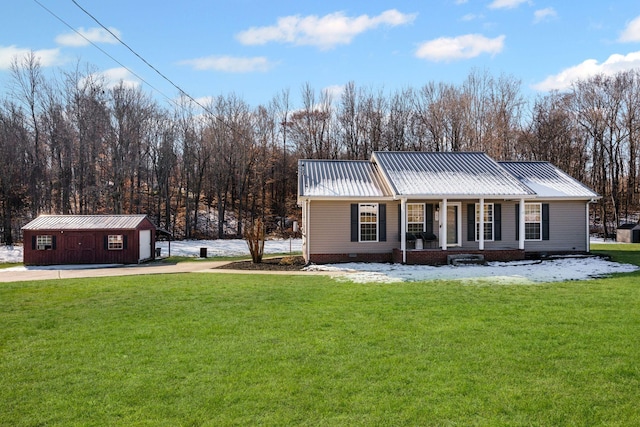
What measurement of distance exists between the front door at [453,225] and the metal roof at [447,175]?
960mm

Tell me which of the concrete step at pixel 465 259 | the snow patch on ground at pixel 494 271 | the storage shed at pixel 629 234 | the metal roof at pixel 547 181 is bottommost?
the snow patch on ground at pixel 494 271

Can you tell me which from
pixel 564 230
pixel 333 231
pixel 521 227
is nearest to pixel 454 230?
pixel 521 227

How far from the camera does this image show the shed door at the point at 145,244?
71.8 ft

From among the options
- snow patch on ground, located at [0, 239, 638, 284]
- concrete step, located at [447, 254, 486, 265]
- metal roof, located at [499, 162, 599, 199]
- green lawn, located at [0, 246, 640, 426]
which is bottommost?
green lawn, located at [0, 246, 640, 426]

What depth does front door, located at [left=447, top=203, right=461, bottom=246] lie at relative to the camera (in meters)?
18.0

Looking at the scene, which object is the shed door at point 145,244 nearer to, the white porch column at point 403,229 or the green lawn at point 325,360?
the green lawn at point 325,360

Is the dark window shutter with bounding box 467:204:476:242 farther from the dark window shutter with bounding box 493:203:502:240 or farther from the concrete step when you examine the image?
the concrete step

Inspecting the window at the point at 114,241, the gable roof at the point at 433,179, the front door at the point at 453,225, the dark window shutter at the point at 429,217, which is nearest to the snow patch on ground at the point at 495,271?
the front door at the point at 453,225

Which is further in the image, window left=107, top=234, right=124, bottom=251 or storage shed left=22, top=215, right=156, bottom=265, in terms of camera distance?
window left=107, top=234, right=124, bottom=251

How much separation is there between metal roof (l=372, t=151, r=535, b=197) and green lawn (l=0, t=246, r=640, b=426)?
7.87 metres

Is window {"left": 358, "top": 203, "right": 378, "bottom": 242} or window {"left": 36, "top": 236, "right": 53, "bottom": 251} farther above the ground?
window {"left": 358, "top": 203, "right": 378, "bottom": 242}

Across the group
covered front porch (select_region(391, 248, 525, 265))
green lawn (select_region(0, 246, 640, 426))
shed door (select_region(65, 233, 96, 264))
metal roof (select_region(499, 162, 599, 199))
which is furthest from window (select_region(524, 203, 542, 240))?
shed door (select_region(65, 233, 96, 264))

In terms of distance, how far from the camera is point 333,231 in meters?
17.5

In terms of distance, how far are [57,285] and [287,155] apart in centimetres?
3353
